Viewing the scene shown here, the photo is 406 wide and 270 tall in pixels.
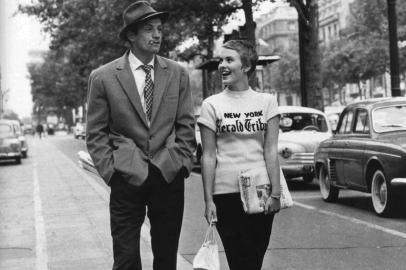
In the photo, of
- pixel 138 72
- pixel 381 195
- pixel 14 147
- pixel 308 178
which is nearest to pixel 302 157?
pixel 308 178

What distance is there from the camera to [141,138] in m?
4.18

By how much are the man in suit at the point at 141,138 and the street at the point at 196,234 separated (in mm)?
2429

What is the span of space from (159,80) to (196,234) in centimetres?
488

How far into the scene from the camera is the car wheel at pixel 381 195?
9820mm

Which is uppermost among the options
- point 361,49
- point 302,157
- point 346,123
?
point 361,49

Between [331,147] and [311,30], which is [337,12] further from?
[331,147]

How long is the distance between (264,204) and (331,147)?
792 centimetres

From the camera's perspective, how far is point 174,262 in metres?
4.32

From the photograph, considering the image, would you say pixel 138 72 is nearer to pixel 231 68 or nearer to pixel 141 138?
pixel 141 138

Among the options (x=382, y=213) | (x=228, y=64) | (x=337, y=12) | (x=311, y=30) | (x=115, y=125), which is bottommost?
(x=382, y=213)

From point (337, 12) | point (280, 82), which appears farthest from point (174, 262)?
point (337, 12)

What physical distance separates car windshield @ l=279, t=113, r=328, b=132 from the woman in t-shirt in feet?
38.6

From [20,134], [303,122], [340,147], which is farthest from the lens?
[20,134]

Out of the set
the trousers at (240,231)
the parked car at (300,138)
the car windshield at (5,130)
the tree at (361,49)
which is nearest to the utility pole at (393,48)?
the parked car at (300,138)
